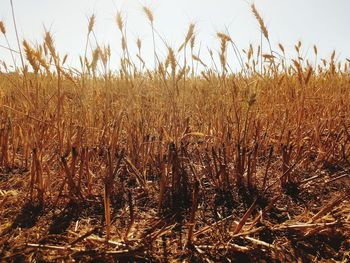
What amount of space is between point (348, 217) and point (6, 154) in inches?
62.4

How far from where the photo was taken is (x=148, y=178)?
1372mm

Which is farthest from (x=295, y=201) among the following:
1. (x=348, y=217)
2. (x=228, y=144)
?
(x=228, y=144)

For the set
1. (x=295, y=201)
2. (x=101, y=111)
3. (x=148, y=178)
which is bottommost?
(x=295, y=201)

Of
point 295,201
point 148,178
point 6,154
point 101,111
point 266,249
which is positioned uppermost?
point 101,111

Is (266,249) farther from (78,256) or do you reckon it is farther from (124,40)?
(124,40)

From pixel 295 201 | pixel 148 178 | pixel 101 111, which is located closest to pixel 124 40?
pixel 101 111

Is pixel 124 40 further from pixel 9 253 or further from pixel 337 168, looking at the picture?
pixel 337 168

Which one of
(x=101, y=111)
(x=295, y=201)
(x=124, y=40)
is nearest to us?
(x=295, y=201)

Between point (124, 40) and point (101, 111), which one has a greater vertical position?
point (124, 40)

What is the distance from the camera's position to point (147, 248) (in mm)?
820

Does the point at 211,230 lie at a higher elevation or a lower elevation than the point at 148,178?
lower

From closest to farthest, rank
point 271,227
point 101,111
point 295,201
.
Result: point 271,227 < point 295,201 < point 101,111

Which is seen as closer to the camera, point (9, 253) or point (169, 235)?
point (9, 253)

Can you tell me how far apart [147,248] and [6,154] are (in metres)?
1.04
